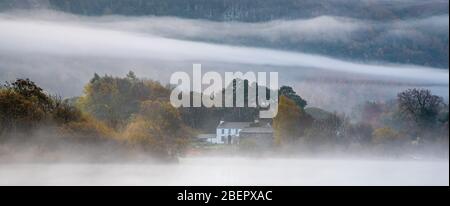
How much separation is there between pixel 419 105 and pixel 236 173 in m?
1.94

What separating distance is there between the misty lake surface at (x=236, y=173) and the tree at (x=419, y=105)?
442mm

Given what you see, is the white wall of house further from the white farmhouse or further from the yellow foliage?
the yellow foliage

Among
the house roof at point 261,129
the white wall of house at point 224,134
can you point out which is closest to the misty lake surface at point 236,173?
the white wall of house at point 224,134

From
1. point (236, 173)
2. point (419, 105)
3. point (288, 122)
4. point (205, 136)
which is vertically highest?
point (419, 105)

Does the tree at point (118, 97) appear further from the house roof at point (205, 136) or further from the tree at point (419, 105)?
the tree at point (419, 105)

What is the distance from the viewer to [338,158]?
26.5 ft

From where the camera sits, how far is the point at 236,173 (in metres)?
7.71

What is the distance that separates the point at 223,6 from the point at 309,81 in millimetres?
1047

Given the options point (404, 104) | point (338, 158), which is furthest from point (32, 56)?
point (404, 104)

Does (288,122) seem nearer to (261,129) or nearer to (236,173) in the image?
(261,129)

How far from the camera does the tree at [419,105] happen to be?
8.33m

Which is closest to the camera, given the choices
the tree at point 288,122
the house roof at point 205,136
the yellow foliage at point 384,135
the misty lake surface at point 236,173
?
the misty lake surface at point 236,173

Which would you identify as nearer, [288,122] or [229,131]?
[229,131]

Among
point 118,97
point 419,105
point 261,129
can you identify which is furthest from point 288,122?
point 118,97
